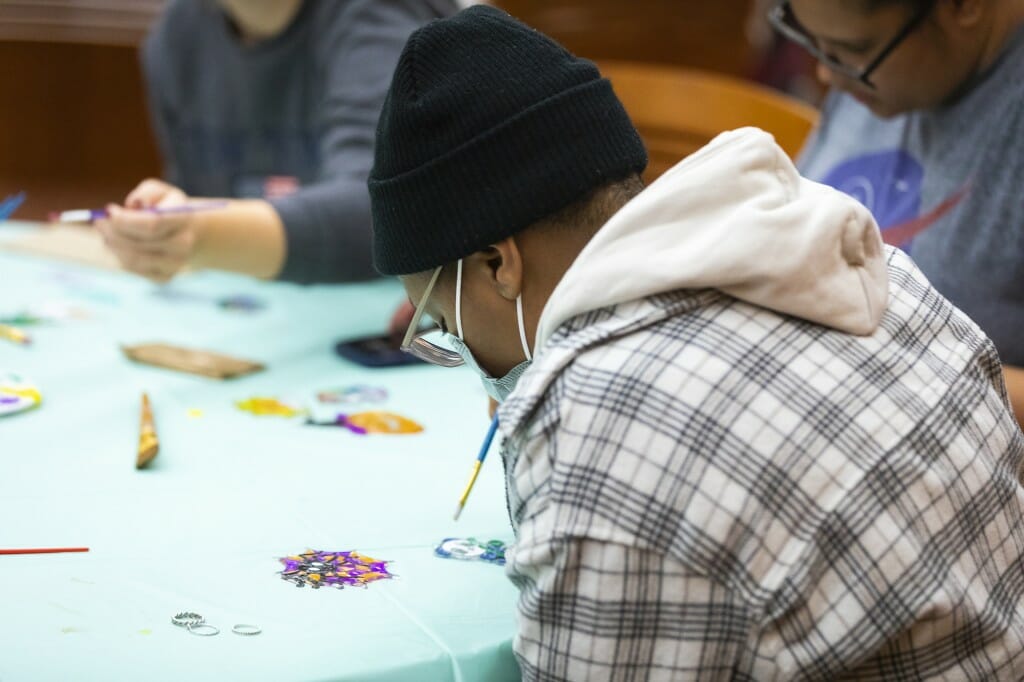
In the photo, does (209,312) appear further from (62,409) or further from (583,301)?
(583,301)

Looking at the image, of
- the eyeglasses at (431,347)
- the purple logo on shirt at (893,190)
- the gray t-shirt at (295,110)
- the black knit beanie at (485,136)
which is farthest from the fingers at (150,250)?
the purple logo on shirt at (893,190)

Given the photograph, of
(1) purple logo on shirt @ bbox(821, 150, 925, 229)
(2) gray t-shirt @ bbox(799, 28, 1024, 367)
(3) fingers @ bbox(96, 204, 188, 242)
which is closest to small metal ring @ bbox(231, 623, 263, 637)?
(3) fingers @ bbox(96, 204, 188, 242)

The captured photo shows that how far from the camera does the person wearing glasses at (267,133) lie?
1562mm

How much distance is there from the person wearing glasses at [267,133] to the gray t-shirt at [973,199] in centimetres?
79

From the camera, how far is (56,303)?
1661mm

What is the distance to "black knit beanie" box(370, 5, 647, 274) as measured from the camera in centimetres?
89

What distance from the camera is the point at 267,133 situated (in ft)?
6.89

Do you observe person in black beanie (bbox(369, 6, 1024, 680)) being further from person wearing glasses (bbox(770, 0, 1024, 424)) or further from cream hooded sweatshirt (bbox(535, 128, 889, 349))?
person wearing glasses (bbox(770, 0, 1024, 424))

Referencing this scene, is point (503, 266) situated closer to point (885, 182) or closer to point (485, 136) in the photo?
Result: point (485, 136)

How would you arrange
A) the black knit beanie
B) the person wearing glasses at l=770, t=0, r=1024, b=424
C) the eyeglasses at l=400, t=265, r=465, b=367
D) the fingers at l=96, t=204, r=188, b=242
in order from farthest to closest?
the fingers at l=96, t=204, r=188, b=242
the person wearing glasses at l=770, t=0, r=1024, b=424
the eyeglasses at l=400, t=265, r=465, b=367
the black knit beanie

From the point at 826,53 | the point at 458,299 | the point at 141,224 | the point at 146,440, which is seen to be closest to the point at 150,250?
the point at 141,224

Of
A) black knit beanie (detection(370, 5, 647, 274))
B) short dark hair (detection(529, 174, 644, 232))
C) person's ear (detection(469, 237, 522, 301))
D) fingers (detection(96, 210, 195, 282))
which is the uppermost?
black knit beanie (detection(370, 5, 647, 274))

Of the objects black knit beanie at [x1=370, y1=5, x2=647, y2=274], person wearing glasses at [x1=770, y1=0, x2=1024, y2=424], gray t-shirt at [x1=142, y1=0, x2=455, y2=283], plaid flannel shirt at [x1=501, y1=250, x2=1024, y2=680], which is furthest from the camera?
gray t-shirt at [x1=142, y1=0, x2=455, y2=283]

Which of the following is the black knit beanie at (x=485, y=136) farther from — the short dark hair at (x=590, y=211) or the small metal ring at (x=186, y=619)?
the small metal ring at (x=186, y=619)
